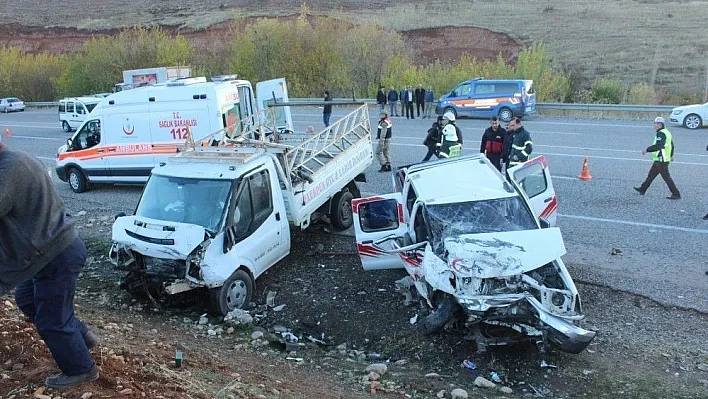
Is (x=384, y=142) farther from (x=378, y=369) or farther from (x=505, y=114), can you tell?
(x=505, y=114)

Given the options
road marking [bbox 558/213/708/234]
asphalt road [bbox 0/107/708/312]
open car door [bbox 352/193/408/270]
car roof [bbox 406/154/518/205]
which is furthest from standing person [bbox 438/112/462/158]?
open car door [bbox 352/193/408/270]

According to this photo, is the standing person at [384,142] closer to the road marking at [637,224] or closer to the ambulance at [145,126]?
the ambulance at [145,126]

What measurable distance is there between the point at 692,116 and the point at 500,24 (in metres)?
39.3

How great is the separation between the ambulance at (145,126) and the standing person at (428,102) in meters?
13.5

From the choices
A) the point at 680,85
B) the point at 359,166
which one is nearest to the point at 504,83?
the point at 359,166

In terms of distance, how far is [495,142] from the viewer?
12.8 m

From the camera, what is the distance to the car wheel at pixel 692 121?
2322cm

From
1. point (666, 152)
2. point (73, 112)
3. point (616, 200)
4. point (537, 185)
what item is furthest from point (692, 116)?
point (73, 112)

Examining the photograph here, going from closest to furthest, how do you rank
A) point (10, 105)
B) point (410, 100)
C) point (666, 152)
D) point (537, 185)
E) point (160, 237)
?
point (160, 237) → point (537, 185) → point (666, 152) → point (410, 100) → point (10, 105)

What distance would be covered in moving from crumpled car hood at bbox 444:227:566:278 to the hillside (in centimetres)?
3836

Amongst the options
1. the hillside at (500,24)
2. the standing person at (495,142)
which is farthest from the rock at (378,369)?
the hillside at (500,24)

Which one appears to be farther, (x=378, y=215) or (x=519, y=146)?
(x=519, y=146)

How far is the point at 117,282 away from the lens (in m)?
9.41

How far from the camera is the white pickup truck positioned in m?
7.93
